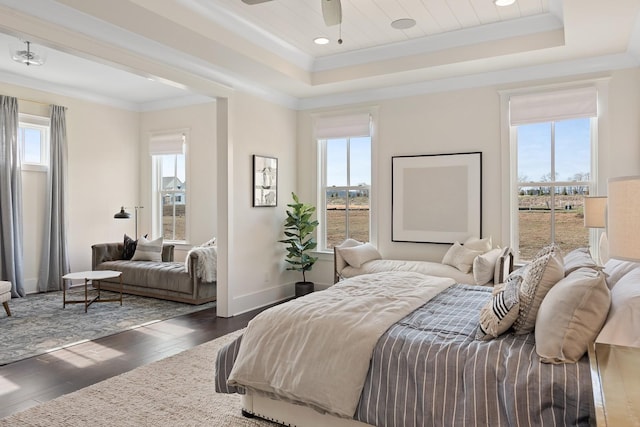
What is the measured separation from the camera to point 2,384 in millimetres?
3086

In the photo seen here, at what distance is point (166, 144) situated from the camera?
717 centimetres

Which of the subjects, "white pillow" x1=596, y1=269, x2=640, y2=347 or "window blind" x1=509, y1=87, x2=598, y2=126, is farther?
"window blind" x1=509, y1=87, x2=598, y2=126

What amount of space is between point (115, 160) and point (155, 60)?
12.5 ft

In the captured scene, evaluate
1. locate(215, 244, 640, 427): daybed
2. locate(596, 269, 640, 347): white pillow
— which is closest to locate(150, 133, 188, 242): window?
locate(215, 244, 640, 427): daybed

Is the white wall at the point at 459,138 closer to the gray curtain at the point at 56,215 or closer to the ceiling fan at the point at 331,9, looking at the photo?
the ceiling fan at the point at 331,9

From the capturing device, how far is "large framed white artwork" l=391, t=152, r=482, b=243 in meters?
5.07

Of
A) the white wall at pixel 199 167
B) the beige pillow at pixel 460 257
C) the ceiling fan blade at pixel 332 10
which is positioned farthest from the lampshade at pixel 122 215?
the ceiling fan blade at pixel 332 10

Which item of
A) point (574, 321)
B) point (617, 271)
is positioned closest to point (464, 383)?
point (574, 321)

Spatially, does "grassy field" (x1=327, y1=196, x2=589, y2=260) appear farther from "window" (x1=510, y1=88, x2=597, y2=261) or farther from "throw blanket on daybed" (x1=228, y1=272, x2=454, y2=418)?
"throw blanket on daybed" (x1=228, y1=272, x2=454, y2=418)

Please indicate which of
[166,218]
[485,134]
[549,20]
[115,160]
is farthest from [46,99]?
[549,20]

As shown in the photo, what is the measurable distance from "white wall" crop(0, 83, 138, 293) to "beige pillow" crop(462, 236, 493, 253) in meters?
5.69

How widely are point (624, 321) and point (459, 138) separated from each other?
3.73 metres

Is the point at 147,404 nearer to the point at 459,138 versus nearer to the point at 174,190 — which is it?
the point at 459,138

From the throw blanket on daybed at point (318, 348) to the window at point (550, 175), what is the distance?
2.77 meters
